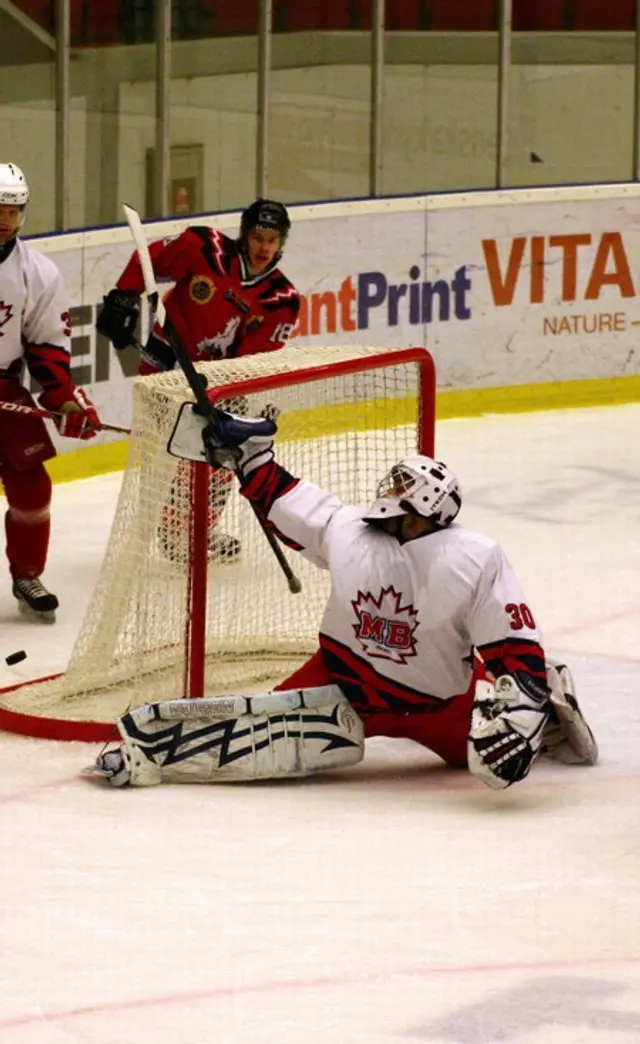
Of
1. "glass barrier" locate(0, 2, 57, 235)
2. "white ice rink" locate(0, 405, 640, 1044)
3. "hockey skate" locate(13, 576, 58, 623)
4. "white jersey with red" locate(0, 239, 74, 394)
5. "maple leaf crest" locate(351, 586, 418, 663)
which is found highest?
"glass barrier" locate(0, 2, 57, 235)

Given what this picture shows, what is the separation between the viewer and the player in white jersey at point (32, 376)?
19.0ft

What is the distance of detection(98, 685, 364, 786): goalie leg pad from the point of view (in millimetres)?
4453

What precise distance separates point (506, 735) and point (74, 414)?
6.19ft

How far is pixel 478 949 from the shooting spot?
358 cm

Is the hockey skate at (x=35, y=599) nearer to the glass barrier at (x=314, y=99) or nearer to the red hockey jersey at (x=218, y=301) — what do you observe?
the red hockey jersey at (x=218, y=301)

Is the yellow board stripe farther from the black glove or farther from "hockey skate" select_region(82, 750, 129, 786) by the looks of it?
"hockey skate" select_region(82, 750, 129, 786)

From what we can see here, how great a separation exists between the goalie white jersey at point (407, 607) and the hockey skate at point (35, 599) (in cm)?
154

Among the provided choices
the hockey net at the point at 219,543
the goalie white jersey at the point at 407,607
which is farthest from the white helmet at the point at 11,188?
the goalie white jersey at the point at 407,607

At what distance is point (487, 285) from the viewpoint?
29.4 feet

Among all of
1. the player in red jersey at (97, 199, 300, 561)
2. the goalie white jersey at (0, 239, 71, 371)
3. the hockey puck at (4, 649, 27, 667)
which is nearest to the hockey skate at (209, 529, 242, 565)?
the hockey puck at (4, 649, 27, 667)

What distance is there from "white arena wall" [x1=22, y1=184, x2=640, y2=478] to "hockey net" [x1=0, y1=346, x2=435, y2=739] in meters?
2.41

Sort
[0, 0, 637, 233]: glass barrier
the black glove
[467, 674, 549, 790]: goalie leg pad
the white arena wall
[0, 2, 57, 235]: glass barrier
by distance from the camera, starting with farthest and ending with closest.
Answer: the white arena wall
[0, 0, 637, 233]: glass barrier
[0, 2, 57, 235]: glass barrier
the black glove
[467, 674, 549, 790]: goalie leg pad

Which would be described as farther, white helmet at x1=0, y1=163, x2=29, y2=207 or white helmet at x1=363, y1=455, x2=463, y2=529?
white helmet at x1=0, y1=163, x2=29, y2=207

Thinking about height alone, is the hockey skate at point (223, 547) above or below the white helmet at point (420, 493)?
below
